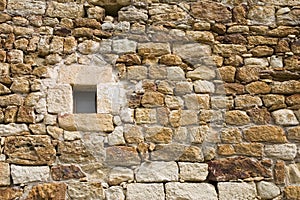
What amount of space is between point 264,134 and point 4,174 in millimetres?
1949

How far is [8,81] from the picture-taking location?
341 cm

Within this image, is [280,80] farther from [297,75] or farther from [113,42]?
[113,42]

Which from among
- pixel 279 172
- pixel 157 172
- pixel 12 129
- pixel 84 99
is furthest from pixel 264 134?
pixel 12 129

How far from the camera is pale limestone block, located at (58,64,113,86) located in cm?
347

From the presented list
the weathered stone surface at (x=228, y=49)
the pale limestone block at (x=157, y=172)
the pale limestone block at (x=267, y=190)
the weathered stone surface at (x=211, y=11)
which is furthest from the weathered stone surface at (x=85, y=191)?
the weathered stone surface at (x=211, y=11)

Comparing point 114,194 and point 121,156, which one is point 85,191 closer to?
point 114,194

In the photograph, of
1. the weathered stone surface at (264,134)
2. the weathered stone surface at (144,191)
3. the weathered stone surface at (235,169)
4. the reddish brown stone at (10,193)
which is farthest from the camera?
the weathered stone surface at (264,134)

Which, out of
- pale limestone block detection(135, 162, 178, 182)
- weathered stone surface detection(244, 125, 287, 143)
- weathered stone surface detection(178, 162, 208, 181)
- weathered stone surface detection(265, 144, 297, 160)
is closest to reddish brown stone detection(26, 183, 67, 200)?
pale limestone block detection(135, 162, 178, 182)

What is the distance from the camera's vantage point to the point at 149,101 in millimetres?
3520

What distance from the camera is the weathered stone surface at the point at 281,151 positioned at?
3533 millimetres

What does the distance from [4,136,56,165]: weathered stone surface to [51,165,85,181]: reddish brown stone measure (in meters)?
0.07

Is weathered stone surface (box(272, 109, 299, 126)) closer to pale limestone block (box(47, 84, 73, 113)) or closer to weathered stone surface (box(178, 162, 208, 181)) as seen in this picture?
weathered stone surface (box(178, 162, 208, 181))

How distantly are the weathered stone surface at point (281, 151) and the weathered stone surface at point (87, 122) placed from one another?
3.98 ft

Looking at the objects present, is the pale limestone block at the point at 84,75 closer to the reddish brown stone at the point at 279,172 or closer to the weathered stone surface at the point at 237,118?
the weathered stone surface at the point at 237,118
